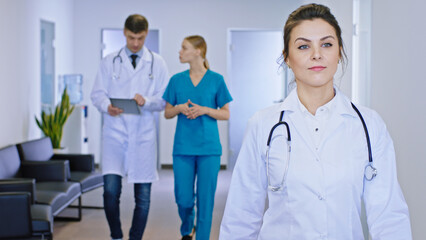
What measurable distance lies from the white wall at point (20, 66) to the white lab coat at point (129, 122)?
1744mm

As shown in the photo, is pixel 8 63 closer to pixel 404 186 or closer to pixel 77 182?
pixel 77 182

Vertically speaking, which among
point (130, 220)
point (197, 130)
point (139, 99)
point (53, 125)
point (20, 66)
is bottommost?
point (130, 220)

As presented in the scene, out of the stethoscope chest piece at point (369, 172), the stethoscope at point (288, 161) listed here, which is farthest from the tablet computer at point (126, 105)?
the stethoscope chest piece at point (369, 172)

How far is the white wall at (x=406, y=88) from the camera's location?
2.47 metres

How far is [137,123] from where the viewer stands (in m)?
3.67

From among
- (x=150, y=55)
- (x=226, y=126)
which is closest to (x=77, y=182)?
(x=150, y=55)

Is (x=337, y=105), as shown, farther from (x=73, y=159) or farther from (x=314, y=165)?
(x=73, y=159)

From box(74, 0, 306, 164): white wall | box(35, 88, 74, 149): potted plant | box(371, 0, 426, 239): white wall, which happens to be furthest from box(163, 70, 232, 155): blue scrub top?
box(74, 0, 306, 164): white wall

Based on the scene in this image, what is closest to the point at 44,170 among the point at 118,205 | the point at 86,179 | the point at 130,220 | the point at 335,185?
the point at 86,179

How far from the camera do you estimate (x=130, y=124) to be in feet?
12.0

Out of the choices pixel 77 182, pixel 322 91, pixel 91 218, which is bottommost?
pixel 91 218

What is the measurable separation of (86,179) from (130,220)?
1.89 ft

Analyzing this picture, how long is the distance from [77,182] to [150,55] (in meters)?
1.65

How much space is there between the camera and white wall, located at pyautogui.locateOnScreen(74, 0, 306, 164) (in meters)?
8.09
